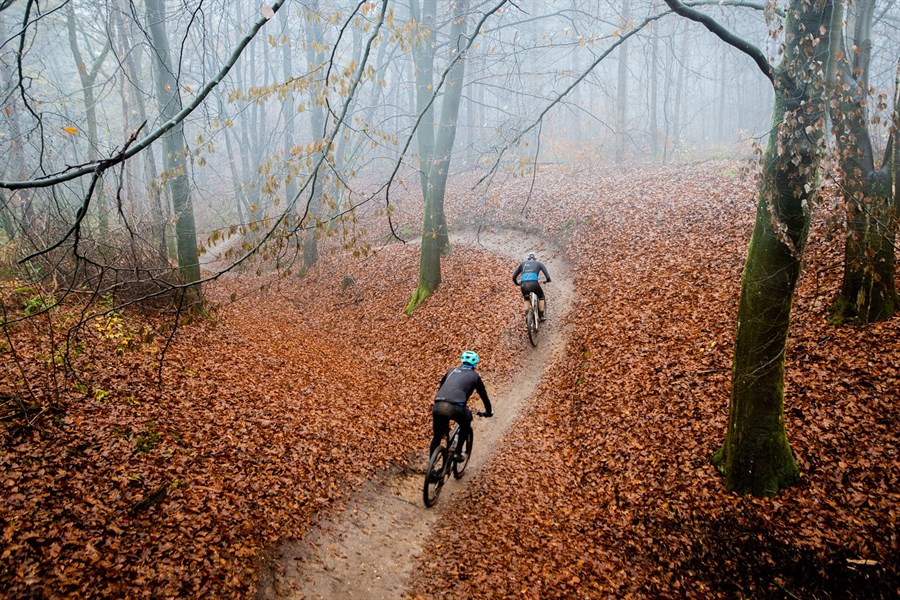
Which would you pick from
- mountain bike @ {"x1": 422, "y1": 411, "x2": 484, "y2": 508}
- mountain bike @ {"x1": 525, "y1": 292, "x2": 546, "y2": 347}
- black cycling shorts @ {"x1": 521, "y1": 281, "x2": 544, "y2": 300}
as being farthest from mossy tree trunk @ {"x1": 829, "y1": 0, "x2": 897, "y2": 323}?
mountain bike @ {"x1": 422, "y1": 411, "x2": 484, "y2": 508}

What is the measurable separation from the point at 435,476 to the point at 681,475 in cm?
345

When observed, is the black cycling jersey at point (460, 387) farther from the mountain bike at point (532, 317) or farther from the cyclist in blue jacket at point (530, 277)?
the cyclist in blue jacket at point (530, 277)

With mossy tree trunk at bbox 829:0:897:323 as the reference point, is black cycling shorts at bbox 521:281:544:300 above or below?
below

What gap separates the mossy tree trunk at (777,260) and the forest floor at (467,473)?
0.39m

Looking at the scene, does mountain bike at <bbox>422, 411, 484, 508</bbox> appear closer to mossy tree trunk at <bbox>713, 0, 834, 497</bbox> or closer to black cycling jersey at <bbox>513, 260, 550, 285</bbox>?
mossy tree trunk at <bbox>713, 0, 834, 497</bbox>

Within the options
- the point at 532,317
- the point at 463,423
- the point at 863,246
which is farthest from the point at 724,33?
the point at 532,317

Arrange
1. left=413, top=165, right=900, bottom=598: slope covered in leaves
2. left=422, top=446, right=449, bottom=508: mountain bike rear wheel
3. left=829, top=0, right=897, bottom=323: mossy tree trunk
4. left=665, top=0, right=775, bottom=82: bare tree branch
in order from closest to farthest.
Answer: left=665, top=0, right=775, bottom=82: bare tree branch < left=413, top=165, right=900, bottom=598: slope covered in leaves < left=829, top=0, right=897, bottom=323: mossy tree trunk < left=422, top=446, right=449, bottom=508: mountain bike rear wheel

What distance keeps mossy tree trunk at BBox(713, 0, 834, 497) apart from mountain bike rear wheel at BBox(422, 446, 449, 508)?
12.5 feet

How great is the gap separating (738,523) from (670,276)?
6.72 metres

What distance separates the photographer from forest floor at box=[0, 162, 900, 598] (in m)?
4.98

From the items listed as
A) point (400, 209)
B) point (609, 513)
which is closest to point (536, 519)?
point (609, 513)

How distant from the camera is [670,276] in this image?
11375 millimetres

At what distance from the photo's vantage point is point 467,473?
313 inches

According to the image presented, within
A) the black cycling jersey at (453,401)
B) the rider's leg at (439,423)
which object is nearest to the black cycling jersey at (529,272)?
the black cycling jersey at (453,401)
